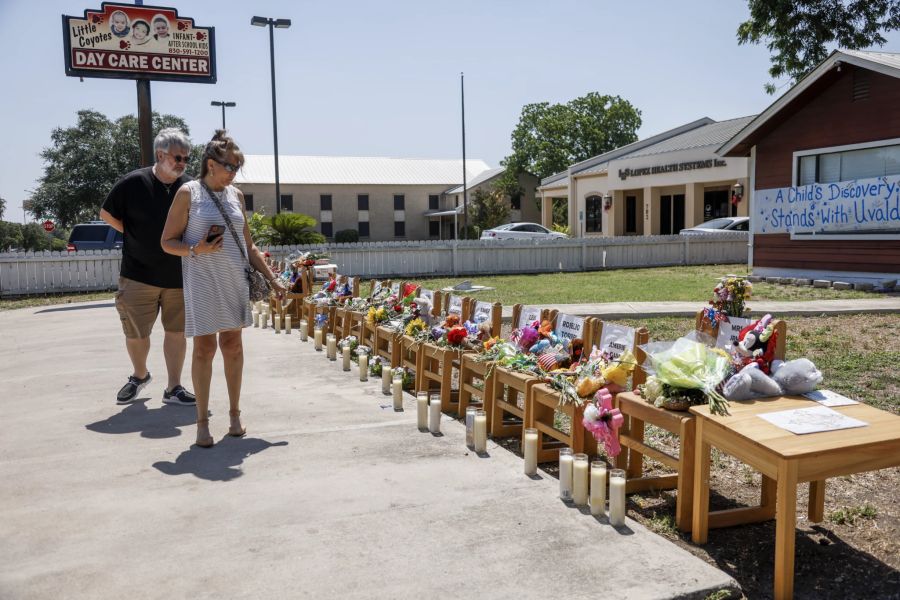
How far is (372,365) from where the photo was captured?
7.02 metres

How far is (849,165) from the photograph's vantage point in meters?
14.6

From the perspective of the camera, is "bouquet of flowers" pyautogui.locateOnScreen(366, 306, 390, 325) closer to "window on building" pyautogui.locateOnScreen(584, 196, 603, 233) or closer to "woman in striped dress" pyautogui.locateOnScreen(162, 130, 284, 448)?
"woman in striped dress" pyautogui.locateOnScreen(162, 130, 284, 448)

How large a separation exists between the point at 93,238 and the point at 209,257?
18759 mm

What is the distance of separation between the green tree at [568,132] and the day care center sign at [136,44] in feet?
132

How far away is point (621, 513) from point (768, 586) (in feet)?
2.22

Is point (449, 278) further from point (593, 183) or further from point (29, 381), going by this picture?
point (593, 183)

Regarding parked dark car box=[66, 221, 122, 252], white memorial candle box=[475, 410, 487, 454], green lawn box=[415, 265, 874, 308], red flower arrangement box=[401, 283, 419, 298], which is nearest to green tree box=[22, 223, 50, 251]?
parked dark car box=[66, 221, 122, 252]

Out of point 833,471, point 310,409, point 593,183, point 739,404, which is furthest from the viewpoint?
point 593,183

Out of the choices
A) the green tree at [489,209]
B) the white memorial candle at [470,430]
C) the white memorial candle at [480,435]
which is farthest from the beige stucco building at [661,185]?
the white memorial candle at [480,435]

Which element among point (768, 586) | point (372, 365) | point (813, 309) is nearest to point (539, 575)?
point (768, 586)

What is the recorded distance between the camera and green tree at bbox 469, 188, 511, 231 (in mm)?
47125

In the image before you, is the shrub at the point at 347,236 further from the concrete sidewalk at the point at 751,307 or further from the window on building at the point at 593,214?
the concrete sidewalk at the point at 751,307

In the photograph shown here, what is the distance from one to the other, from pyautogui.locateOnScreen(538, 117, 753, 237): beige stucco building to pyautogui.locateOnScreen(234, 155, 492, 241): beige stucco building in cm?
1472

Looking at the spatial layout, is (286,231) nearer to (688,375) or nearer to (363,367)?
(363,367)
